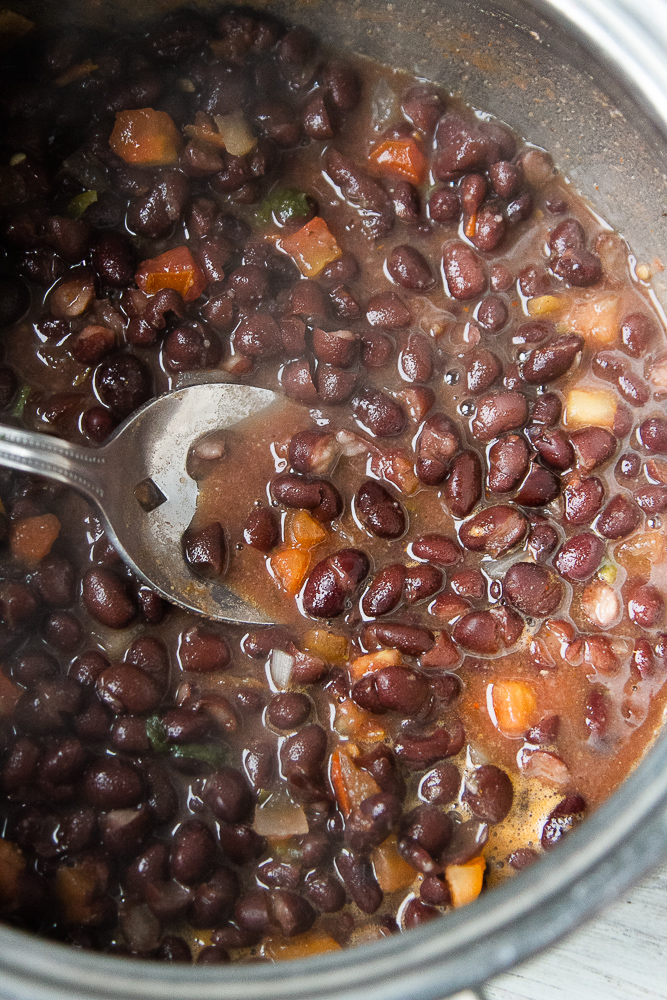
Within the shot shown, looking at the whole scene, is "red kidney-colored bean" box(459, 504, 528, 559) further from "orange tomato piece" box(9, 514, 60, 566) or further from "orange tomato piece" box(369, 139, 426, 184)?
"orange tomato piece" box(9, 514, 60, 566)

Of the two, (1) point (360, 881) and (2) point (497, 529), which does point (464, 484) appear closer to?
(2) point (497, 529)

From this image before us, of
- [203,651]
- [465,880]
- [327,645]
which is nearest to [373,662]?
[327,645]

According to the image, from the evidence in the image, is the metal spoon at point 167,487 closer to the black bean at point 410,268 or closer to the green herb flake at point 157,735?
the green herb flake at point 157,735

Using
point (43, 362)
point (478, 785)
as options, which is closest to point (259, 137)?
point (43, 362)

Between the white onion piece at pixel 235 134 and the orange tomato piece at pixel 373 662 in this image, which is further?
the white onion piece at pixel 235 134

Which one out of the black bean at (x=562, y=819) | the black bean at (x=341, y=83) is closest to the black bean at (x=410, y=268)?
the black bean at (x=341, y=83)

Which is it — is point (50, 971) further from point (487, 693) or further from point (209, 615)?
point (487, 693)
